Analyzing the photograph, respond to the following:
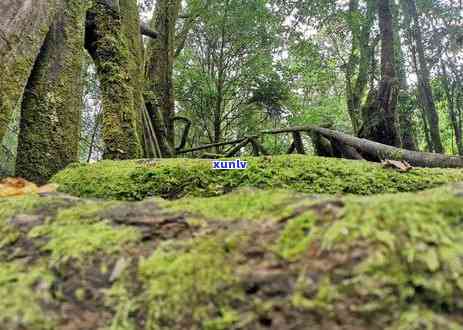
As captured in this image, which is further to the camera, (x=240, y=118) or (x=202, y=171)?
(x=240, y=118)

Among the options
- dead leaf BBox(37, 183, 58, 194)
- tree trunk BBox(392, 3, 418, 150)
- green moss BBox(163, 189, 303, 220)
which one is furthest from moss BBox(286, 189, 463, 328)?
tree trunk BBox(392, 3, 418, 150)

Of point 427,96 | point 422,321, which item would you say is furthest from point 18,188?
point 427,96

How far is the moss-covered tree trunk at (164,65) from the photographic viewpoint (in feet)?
19.3

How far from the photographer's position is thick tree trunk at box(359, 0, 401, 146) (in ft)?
15.1

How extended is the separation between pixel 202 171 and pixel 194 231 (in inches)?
44.0

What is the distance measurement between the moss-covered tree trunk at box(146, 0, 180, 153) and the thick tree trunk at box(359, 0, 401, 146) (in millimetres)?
3281

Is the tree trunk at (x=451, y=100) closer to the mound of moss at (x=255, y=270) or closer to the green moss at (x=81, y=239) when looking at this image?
the mound of moss at (x=255, y=270)

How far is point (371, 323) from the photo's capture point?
0.55m

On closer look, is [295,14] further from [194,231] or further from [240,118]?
[194,231]

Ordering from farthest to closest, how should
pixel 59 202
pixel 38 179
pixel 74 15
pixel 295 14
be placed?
pixel 295 14 < pixel 74 15 < pixel 38 179 < pixel 59 202

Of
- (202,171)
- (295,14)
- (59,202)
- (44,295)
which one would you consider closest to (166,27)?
(295,14)

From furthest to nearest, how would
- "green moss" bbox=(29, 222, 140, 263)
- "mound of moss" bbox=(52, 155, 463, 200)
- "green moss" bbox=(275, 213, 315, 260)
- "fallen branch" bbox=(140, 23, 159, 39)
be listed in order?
"fallen branch" bbox=(140, 23, 159, 39) < "mound of moss" bbox=(52, 155, 463, 200) < "green moss" bbox=(29, 222, 140, 263) < "green moss" bbox=(275, 213, 315, 260)

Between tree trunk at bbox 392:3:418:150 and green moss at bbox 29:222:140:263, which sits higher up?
tree trunk at bbox 392:3:418:150

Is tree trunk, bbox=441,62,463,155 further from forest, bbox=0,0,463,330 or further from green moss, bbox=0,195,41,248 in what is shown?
green moss, bbox=0,195,41,248
